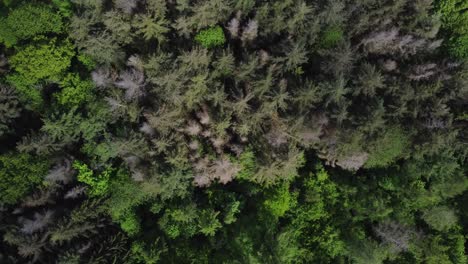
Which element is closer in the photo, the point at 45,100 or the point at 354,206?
the point at 354,206

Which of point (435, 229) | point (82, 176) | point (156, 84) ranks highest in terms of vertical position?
point (156, 84)

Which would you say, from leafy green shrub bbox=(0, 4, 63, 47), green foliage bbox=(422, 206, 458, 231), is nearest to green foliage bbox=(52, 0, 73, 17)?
leafy green shrub bbox=(0, 4, 63, 47)

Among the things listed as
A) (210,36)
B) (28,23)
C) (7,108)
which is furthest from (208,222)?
(28,23)

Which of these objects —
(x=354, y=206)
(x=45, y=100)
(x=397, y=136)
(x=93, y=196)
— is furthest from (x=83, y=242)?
(x=397, y=136)

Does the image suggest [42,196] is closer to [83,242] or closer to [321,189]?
[83,242]

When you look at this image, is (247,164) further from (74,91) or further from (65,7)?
(65,7)

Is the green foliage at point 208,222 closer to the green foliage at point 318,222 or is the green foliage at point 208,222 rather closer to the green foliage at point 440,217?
the green foliage at point 318,222
